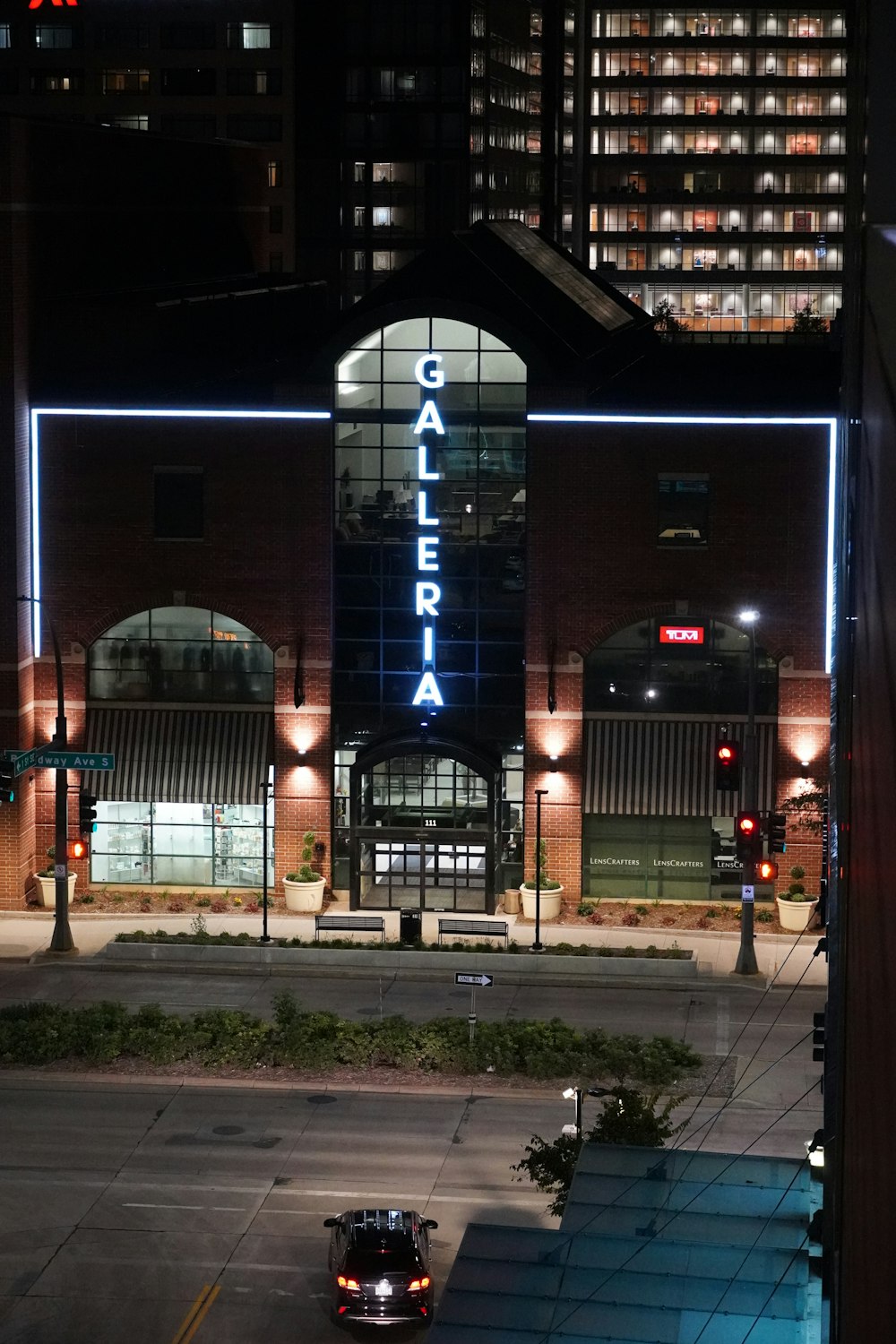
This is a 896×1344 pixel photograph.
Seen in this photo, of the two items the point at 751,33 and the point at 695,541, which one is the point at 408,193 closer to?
the point at 751,33

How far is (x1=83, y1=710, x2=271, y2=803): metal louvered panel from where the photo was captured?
162ft

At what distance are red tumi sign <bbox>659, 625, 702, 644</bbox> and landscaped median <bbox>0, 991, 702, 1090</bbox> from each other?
1253 centimetres

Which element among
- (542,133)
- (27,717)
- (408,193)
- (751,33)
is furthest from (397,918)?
(751,33)

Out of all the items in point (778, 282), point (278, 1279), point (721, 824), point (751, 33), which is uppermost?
point (751, 33)

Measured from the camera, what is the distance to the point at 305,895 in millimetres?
48938

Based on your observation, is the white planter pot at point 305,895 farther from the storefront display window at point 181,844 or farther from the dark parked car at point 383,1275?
the dark parked car at point 383,1275

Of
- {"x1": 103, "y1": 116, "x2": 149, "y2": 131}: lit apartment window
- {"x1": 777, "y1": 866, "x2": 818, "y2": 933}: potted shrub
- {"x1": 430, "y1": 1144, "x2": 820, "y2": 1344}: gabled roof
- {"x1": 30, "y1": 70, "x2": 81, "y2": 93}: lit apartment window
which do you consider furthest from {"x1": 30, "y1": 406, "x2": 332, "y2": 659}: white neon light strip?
{"x1": 30, "y1": 70, "x2": 81, "y2": 93}: lit apartment window

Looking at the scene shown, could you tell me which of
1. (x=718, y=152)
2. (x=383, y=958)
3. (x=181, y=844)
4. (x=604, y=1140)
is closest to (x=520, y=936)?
(x=383, y=958)

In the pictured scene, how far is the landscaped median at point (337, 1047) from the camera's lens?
37.3 m

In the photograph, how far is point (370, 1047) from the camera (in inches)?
1496

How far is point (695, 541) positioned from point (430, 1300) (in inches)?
1020

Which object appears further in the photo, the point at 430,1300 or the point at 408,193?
the point at 408,193

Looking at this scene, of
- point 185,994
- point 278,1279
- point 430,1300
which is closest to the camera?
point 430,1300

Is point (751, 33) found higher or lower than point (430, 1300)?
higher
